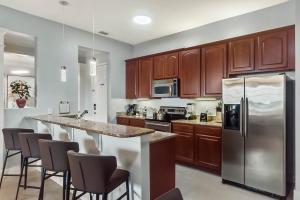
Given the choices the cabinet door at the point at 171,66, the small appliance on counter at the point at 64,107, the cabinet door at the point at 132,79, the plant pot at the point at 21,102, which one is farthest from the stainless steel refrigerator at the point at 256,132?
the plant pot at the point at 21,102

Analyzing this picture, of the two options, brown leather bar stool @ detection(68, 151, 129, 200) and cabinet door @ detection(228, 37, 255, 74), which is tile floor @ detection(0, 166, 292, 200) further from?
cabinet door @ detection(228, 37, 255, 74)

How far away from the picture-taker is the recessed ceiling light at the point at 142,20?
393 centimetres

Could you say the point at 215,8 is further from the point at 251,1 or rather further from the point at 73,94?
the point at 73,94

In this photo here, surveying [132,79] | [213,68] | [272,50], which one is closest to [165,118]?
[213,68]

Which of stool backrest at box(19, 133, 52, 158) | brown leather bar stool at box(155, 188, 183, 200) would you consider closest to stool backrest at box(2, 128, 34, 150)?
stool backrest at box(19, 133, 52, 158)

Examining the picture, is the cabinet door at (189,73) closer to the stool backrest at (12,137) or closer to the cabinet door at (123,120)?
the cabinet door at (123,120)

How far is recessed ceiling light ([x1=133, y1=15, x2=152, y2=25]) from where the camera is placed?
3.93m

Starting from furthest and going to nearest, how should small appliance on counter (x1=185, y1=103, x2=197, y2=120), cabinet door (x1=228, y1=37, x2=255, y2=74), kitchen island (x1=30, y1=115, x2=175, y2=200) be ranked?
small appliance on counter (x1=185, y1=103, x2=197, y2=120) < cabinet door (x1=228, y1=37, x2=255, y2=74) < kitchen island (x1=30, y1=115, x2=175, y2=200)

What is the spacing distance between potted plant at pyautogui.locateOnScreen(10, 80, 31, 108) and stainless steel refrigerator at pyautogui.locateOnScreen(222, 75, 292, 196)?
362 centimetres

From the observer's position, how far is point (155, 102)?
17.6 ft

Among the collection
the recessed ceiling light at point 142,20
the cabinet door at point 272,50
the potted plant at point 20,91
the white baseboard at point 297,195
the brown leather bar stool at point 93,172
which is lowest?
the white baseboard at point 297,195

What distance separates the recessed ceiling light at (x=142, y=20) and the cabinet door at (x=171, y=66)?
926 millimetres

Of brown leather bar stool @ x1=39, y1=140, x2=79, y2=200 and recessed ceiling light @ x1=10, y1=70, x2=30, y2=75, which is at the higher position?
recessed ceiling light @ x1=10, y1=70, x2=30, y2=75

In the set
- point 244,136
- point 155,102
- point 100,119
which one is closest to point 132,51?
point 155,102
